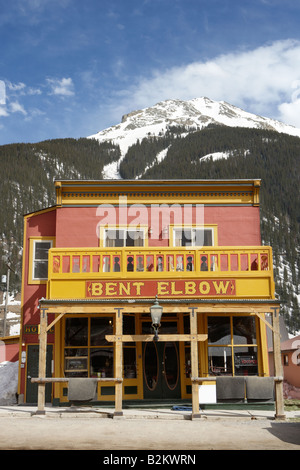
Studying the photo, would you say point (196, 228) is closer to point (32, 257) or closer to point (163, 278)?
point (163, 278)

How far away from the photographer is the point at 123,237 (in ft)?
60.6

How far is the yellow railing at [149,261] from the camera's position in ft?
51.8

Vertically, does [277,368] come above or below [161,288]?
below

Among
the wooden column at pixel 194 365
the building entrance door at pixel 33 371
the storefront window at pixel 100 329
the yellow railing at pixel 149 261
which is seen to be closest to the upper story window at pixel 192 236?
the yellow railing at pixel 149 261

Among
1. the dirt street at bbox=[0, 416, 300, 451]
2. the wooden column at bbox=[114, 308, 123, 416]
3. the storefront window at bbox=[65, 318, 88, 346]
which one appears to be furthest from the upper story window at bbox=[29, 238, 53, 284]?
the dirt street at bbox=[0, 416, 300, 451]

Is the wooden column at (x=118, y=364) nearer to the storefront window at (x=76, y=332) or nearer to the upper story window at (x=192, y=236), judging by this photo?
the storefront window at (x=76, y=332)

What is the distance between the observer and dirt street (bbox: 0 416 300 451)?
Result: 9.75 m

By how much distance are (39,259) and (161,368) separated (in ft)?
19.4

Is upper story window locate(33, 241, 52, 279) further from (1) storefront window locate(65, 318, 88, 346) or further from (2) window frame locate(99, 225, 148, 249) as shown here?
(1) storefront window locate(65, 318, 88, 346)

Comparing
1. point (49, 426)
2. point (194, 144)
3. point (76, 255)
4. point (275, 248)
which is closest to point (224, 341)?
point (76, 255)

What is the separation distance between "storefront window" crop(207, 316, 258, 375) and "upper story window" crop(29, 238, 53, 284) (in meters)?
6.25

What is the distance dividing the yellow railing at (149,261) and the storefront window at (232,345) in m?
1.82

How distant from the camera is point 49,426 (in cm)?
1218

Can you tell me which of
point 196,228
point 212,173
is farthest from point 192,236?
point 212,173
